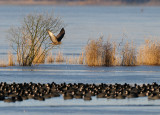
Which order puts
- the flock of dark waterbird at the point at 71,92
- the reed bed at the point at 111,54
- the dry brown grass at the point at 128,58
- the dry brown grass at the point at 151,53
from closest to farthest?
the flock of dark waterbird at the point at 71,92 → the reed bed at the point at 111,54 → the dry brown grass at the point at 151,53 → the dry brown grass at the point at 128,58

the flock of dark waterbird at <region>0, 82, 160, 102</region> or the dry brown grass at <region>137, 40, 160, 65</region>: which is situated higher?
the dry brown grass at <region>137, 40, 160, 65</region>

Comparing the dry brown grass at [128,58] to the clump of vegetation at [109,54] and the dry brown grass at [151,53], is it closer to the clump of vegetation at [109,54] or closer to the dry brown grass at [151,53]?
the clump of vegetation at [109,54]

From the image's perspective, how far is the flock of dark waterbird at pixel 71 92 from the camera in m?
21.2

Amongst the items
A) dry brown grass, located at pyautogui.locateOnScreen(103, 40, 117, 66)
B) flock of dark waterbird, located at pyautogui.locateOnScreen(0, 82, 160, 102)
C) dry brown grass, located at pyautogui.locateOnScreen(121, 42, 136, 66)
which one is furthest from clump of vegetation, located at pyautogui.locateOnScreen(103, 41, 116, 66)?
flock of dark waterbird, located at pyautogui.locateOnScreen(0, 82, 160, 102)

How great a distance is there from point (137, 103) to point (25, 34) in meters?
14.9

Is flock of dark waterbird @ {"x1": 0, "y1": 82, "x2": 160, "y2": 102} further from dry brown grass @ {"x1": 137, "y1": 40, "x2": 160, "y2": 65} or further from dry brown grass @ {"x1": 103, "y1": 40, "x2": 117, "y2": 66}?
dry brown grass @ {"x1": 137, "y1": 40, "x2": 160, "y2": 65}

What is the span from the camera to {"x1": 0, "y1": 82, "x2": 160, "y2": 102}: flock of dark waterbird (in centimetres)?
2122

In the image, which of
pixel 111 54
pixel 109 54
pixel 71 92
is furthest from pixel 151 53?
pixel 71 92

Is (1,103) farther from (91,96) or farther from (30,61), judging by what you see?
(30,61)

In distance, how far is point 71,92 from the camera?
870 inches

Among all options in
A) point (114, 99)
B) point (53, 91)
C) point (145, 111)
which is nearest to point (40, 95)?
point (53, 91)

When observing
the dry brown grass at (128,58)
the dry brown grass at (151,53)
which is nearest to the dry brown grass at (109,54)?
the dry brown grass at (128,58)

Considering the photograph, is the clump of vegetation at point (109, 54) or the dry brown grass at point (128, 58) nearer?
the clump of vegetation at point (109, 54)

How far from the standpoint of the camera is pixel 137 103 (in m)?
20.4
